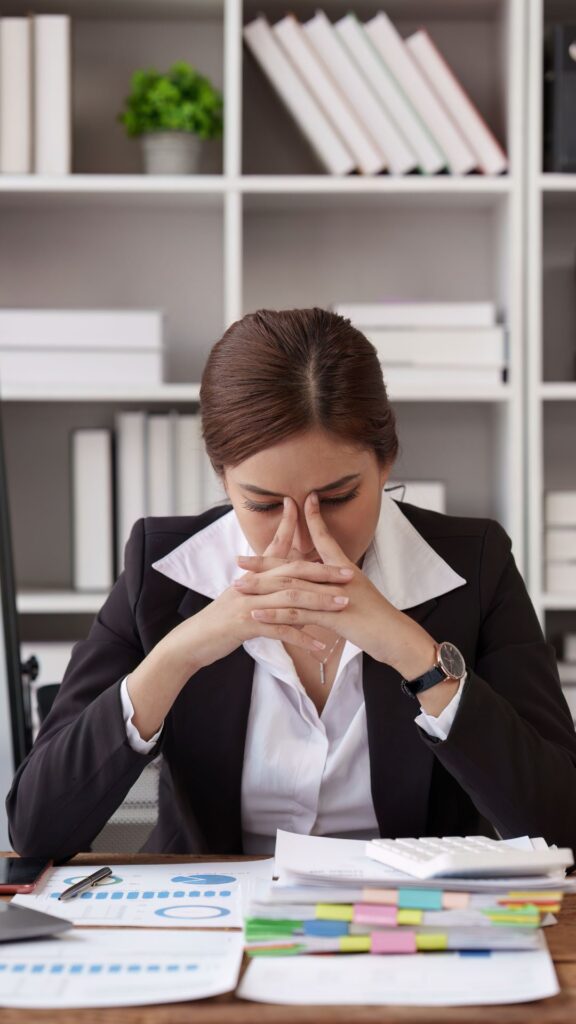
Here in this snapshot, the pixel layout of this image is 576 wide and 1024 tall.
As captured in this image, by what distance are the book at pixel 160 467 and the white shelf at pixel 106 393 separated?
0.08m

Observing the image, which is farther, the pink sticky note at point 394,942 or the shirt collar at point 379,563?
the shirt collar at point 379,563

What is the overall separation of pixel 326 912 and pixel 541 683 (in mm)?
581

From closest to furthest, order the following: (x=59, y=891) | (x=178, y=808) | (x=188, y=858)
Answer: (x=59, y=891) < (x=188, y=858) < (x=178, y=808)

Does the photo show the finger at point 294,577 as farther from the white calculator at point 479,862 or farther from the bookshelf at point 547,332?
the bookshelf at point 547,332

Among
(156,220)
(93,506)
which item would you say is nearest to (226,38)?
(156,220)

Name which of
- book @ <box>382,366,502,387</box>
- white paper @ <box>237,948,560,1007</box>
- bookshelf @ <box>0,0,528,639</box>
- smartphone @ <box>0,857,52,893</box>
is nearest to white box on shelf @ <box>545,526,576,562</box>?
bookshelf @ <box>0,0,528,639</box>

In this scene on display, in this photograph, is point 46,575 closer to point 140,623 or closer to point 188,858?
point 140,623

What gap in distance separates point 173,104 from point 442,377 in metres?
0.83

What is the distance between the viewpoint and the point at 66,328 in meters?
2.51

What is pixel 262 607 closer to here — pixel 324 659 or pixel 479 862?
pixel 324 659

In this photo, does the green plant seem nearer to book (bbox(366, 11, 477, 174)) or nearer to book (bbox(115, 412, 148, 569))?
book (bbox(366, 11, 477, 174))

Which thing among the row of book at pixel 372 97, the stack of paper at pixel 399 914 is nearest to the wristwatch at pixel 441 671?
the stack of paper at pixel 399 914

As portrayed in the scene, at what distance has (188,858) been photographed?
1266 mm

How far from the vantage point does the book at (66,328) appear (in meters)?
2.51
